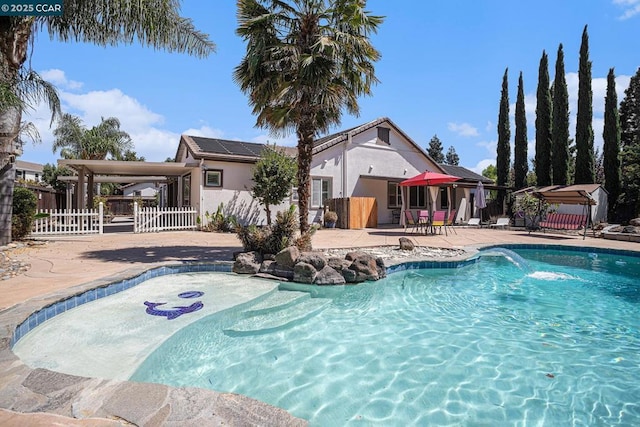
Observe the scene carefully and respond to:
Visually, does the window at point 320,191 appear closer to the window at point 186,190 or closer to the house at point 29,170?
the window at point 186,190

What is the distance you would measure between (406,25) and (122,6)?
8.97m

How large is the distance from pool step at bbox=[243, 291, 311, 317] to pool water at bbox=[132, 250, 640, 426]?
0.22 m

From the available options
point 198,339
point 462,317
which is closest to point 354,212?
point 462,317

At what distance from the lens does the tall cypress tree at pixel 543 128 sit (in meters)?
27.3

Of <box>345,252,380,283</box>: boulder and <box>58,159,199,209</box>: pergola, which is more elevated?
<box>58,159,199,209</box>: pergola

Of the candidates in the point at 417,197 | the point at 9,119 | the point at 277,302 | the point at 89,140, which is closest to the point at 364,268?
the point at 277,302

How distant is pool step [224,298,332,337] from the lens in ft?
15.8

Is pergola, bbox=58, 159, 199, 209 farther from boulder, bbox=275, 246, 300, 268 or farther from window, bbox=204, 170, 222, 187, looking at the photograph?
boulder, bbox=275, 246, 300, 268

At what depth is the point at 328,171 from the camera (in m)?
19.2

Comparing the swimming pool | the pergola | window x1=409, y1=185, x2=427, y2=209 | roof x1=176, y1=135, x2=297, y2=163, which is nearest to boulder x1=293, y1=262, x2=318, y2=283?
the swimming pool

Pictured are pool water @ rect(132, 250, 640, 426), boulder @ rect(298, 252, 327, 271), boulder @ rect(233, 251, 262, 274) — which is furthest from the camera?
boulder @ rect(233, 251, 262, 274)

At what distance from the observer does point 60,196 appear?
2773 cm

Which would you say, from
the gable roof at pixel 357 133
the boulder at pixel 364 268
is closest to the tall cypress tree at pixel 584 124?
the gable roof at pixel 357 133

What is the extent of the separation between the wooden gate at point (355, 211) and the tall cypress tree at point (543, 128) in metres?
17.2
